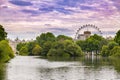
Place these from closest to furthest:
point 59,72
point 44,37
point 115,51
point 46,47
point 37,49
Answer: point 59,72, point 115,51, point 46,47, point 37,49, point 44,37

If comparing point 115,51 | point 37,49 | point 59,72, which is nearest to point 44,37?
point 37,49

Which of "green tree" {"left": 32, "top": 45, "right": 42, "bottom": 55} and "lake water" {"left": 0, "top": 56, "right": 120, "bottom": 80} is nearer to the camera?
"lake water" {"left": 0, "top": 56, "right": 120, "bottom": 80}

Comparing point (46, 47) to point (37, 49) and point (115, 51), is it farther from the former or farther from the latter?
point (115, 51)

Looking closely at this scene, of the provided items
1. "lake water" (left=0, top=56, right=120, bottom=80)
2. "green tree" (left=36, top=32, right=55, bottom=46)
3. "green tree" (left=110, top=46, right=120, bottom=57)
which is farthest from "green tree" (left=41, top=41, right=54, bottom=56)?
"lake water" (left=0, top=56, right=120, bottom=80)

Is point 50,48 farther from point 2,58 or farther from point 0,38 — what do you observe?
point 2,58

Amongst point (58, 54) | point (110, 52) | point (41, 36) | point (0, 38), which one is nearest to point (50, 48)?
point (58, 54)

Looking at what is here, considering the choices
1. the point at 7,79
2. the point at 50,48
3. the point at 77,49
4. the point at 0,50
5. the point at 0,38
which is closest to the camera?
the point at 7,79

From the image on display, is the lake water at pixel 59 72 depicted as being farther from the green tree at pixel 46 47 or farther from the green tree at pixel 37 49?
the green tree at pixel 37 49

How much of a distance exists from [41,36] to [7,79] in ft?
444

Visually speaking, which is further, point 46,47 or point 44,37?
point 44,37

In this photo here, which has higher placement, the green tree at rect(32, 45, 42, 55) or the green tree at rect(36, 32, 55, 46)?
the green tree at rect(36, 32, 55, 46)

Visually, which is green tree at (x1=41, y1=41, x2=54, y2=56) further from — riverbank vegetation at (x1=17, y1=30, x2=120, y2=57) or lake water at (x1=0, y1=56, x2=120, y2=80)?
lake water at (x1=0, y1=56, x2=120, y2=80)

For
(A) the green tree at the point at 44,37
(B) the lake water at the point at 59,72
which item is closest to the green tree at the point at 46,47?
(A) the green tree at the point at 44,37

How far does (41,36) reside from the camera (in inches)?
6993
